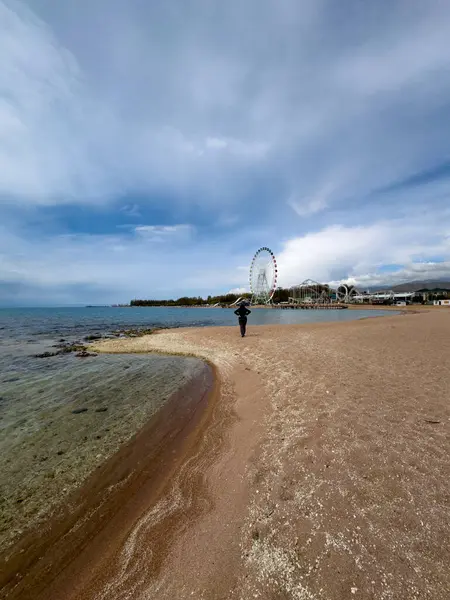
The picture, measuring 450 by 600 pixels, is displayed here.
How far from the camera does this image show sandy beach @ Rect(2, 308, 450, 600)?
9.52 ft

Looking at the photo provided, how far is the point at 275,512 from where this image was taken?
385 cm

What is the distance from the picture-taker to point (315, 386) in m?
9.13

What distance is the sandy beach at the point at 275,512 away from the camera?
2.90 m

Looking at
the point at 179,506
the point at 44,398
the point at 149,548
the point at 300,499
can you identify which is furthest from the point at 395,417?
the point at 44,398

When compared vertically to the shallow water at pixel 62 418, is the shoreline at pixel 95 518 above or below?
below

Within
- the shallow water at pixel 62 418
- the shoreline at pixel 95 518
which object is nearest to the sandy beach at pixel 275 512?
the shoreline at pixel 95 518

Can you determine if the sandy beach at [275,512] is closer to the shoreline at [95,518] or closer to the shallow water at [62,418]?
the shoreline at [95,518]

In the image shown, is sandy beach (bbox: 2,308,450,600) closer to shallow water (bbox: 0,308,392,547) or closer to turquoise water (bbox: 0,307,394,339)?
shallow water (bbox: 0,308,392,547)

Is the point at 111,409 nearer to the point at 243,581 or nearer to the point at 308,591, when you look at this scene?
the point at 243,581

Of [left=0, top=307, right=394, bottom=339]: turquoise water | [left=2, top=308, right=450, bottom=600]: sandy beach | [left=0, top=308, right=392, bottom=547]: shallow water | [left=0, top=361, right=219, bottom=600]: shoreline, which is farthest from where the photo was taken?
[left=0, top=307, right=394, bottom=339]: turquoise water

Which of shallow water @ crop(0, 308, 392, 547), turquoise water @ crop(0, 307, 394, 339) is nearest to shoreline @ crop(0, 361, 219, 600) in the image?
shallow water @ crop(0, 308, 392, 547)

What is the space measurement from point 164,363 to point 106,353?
6.11 m

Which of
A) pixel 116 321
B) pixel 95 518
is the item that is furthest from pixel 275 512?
pixel 116 321

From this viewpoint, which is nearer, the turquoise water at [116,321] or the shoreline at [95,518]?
the shoreline at [95,518]
